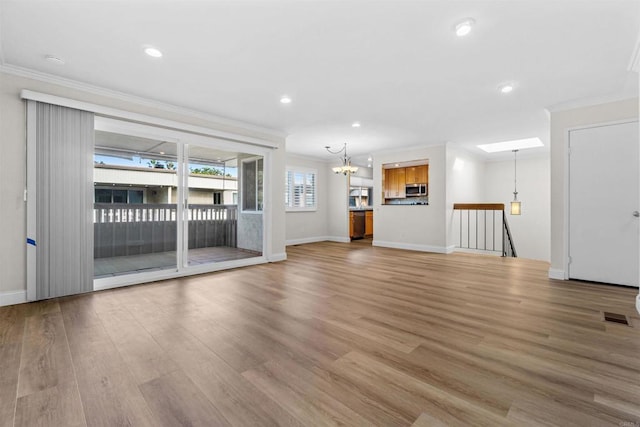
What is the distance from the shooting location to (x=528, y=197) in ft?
28.0

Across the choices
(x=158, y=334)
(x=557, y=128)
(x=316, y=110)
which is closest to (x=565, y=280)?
(x=557, y=128)

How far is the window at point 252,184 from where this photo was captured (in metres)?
5.55

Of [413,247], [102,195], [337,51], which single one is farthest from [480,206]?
[102,195]

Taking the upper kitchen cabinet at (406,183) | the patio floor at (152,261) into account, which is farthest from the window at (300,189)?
the patio floor at (152,261)

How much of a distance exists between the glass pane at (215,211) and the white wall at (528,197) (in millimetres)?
7592

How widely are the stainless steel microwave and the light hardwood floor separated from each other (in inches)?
186

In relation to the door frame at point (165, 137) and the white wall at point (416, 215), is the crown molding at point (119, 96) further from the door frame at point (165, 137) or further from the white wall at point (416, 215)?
the white wall at point (416, 215)

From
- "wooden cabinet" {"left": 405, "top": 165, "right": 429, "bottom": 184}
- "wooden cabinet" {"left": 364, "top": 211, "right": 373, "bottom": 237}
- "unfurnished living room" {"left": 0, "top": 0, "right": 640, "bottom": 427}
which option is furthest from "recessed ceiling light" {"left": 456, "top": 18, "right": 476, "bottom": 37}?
"wooden cabinet" {"left": 364, "top": 211, "right": 373, "bottom": 237}

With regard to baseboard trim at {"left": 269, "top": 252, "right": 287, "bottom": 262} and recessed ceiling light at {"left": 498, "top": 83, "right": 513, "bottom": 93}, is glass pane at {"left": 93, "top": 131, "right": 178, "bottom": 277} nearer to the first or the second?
baseboard trim at {"left": 269, "top": 252, "right": 287, "bottom": 262}

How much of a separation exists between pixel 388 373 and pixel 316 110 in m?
3.74

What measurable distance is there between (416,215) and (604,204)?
3549 mm

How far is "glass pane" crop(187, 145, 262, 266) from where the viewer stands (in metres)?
4.66

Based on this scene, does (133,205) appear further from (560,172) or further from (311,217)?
(560,172)

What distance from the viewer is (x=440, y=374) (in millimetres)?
1771
